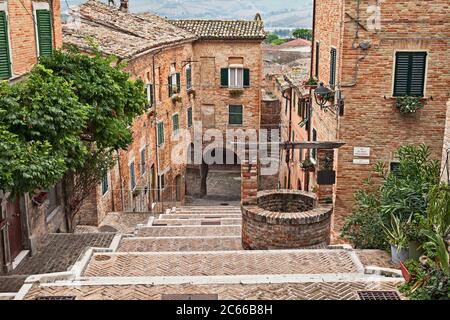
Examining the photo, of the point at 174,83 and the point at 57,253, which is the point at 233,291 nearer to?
the point at 57,253

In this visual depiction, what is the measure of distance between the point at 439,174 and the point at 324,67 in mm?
7037

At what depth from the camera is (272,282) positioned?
9.05m

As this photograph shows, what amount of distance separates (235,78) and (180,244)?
1874 centimetres

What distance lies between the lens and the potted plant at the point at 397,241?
1050cm

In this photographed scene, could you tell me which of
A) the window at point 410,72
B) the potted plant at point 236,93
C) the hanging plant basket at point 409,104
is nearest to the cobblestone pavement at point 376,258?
the hanging plant basket at point 409,104

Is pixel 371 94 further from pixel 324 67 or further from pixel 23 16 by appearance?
pixel 23 16

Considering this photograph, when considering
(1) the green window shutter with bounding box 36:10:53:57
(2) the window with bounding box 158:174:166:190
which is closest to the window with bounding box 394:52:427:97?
(1) the green window shutter with bounding box 36:10:53:57

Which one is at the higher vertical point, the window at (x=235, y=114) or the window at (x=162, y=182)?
the window at (x=235, y=114)

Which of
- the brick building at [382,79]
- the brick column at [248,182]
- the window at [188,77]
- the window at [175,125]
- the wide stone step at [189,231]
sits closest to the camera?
the brick column at [248,182]

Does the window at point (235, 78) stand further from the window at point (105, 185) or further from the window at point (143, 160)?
the window at point (105, 185)

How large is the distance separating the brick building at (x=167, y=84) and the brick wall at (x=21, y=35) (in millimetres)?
4064

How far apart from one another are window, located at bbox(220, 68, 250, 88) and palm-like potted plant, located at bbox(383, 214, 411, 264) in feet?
66.3

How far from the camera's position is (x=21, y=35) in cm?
1343
